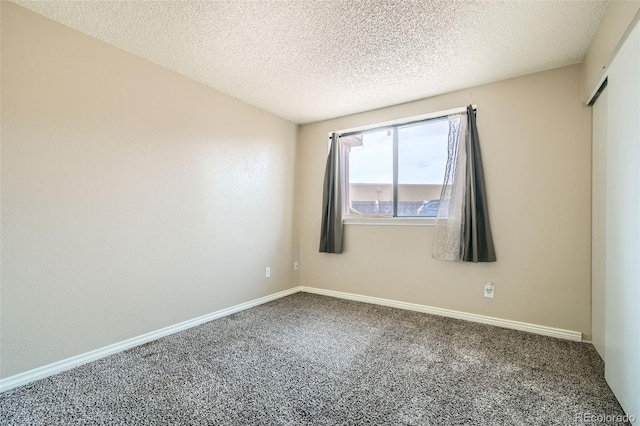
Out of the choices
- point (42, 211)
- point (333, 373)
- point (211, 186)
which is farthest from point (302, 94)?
point (333, 373)

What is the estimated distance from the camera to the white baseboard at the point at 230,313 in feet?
5.84

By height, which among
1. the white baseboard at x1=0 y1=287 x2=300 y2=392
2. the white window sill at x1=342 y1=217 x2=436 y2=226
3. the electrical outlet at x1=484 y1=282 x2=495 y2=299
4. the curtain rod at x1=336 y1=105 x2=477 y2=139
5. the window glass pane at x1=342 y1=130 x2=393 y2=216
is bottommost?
the white baseboard at x1=0 y1=287 x2=300 y2=392

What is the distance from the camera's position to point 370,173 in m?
3.57

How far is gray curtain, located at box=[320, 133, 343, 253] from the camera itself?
11.8 feet

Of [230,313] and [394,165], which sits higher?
[394,165]

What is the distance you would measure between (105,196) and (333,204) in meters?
2.31

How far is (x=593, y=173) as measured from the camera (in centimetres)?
225

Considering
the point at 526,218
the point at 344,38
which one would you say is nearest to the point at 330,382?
the point at 526,218

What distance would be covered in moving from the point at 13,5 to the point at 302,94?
211 cm

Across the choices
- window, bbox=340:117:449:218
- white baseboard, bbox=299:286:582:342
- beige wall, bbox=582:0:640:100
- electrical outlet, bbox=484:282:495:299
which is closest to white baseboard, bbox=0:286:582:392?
white baseboard, bbox=299:286:582:342

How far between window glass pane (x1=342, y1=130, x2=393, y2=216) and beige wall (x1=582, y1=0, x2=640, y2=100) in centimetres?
172

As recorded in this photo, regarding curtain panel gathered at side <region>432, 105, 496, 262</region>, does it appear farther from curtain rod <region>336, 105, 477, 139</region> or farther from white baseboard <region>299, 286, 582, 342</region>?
white baseboard <region>299, 286, 582, 342</region>

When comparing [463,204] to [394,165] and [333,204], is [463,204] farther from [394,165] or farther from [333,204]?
[333,204]

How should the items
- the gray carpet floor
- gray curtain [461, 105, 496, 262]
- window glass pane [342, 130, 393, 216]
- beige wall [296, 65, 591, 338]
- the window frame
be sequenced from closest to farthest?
the gray carpet floor → beige wall [296, 65, 591, 338] → gray curtain [461, 105, 496, 262] → the window frame → window glass pane [342, 130, 393, 216]
